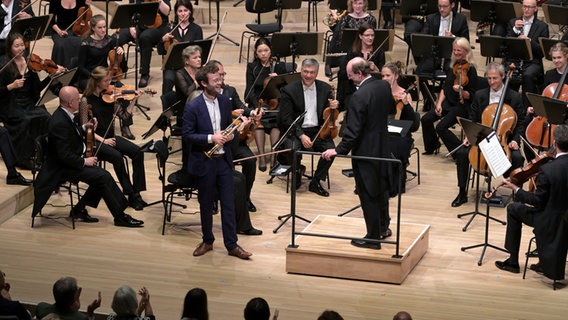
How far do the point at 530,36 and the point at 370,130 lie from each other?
4391 mm

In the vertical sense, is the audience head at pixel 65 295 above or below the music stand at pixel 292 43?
below

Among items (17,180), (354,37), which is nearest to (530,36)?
(354,37)

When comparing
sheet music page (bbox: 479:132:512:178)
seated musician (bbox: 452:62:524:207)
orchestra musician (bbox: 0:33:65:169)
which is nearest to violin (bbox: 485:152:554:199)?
sheet music page (bbox: 479:132:512:178)

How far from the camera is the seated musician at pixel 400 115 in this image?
938 cm

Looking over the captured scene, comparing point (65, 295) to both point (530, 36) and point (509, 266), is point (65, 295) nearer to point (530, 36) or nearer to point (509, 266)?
point (509, 266)

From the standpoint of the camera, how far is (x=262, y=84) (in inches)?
410

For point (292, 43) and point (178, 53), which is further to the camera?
point (292, 43)

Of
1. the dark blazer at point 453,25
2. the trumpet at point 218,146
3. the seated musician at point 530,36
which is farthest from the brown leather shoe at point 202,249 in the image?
the dark blazer at point 453,25

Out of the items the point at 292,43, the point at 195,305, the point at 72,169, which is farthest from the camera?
the point at 292,43

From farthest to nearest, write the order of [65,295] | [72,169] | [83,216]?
[83,216], [72,169], [65,295]

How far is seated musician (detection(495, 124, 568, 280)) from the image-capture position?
7.56 m

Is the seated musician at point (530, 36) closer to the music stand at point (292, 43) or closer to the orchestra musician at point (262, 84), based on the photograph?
the music stand at point (292, 43)

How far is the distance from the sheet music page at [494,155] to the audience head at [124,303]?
2.95 m

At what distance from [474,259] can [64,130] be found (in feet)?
10.8
